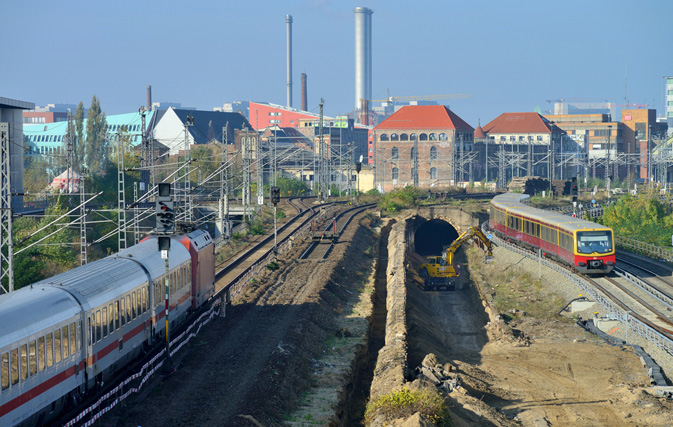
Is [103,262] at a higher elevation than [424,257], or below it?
higher

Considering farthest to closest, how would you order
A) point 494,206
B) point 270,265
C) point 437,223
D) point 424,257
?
1. point 437,223
2. point 424,257
3. point 494,206
4. point 270,265

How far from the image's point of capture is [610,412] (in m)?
21.9

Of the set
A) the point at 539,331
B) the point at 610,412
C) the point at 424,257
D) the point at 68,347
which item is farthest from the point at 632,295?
the point at 424,257

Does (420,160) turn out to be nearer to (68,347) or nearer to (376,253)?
(376,253)

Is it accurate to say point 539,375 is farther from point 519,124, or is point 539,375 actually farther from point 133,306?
point 519,124

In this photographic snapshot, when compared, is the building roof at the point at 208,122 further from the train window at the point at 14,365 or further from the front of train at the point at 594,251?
the train window at the point at 14,365

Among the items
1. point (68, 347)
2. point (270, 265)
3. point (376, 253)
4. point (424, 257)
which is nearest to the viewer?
point (68, 347)

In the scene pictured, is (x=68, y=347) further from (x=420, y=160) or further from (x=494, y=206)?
(x=420, y=160)

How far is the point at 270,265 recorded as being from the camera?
43438 mm

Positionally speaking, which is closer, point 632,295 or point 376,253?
point 632,295

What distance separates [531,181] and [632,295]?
241ft

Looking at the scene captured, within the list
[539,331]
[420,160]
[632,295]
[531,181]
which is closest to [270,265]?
[539,331]

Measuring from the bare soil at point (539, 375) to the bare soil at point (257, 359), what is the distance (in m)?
3.87

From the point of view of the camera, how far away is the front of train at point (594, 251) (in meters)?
40.1
